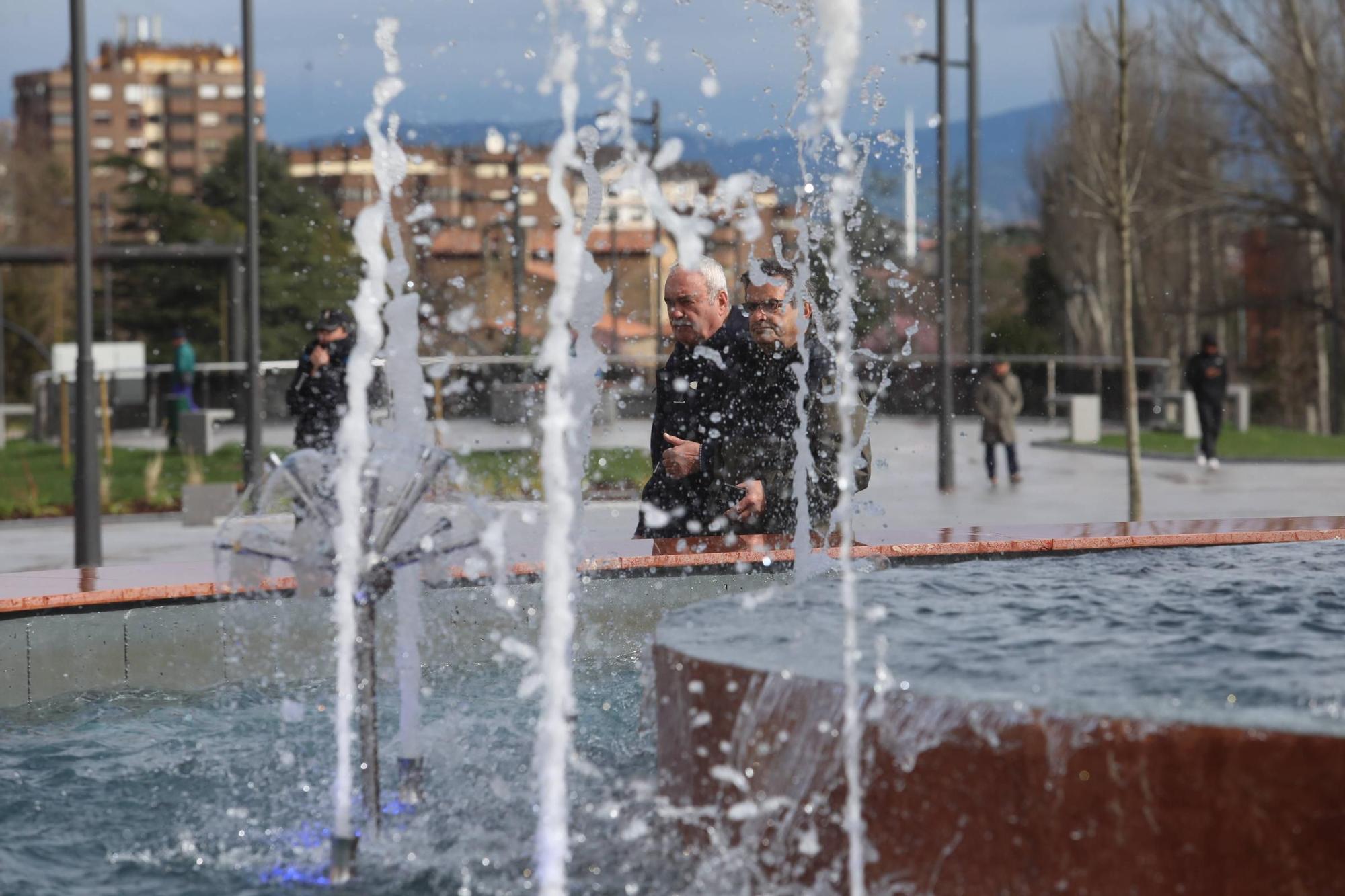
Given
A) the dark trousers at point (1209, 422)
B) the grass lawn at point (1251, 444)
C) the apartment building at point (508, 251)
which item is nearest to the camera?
the dark trousers at point (1209, 422)

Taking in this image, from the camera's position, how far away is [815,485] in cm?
702

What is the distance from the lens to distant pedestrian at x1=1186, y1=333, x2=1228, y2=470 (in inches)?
939

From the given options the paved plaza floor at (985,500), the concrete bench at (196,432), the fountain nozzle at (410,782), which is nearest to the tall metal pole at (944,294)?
the paved plaza floor at (985,500)

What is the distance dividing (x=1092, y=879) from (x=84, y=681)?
446cm

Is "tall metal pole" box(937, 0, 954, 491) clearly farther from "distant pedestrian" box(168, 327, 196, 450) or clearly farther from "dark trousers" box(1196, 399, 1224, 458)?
"distant pedestrian" box(168, 327, 196, 450)

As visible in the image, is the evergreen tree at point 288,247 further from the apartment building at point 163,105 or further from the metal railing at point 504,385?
the apartment building at point 163,105

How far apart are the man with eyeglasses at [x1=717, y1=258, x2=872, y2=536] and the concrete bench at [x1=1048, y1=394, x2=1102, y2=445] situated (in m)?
23.7

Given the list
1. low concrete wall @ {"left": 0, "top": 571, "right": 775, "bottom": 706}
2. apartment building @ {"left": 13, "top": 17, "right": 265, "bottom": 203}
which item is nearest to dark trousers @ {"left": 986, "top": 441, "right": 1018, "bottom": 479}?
low concrete wall @ {"left": 0, "top": 571, "right": 775, "bottom": 706}

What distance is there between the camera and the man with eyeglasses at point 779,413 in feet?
21.6

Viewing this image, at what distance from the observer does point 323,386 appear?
11.4m

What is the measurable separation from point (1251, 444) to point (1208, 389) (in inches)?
213

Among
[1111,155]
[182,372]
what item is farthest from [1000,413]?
[182,372]

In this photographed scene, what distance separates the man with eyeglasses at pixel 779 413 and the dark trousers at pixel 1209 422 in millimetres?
17951

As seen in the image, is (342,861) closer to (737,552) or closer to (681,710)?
(681,710)
